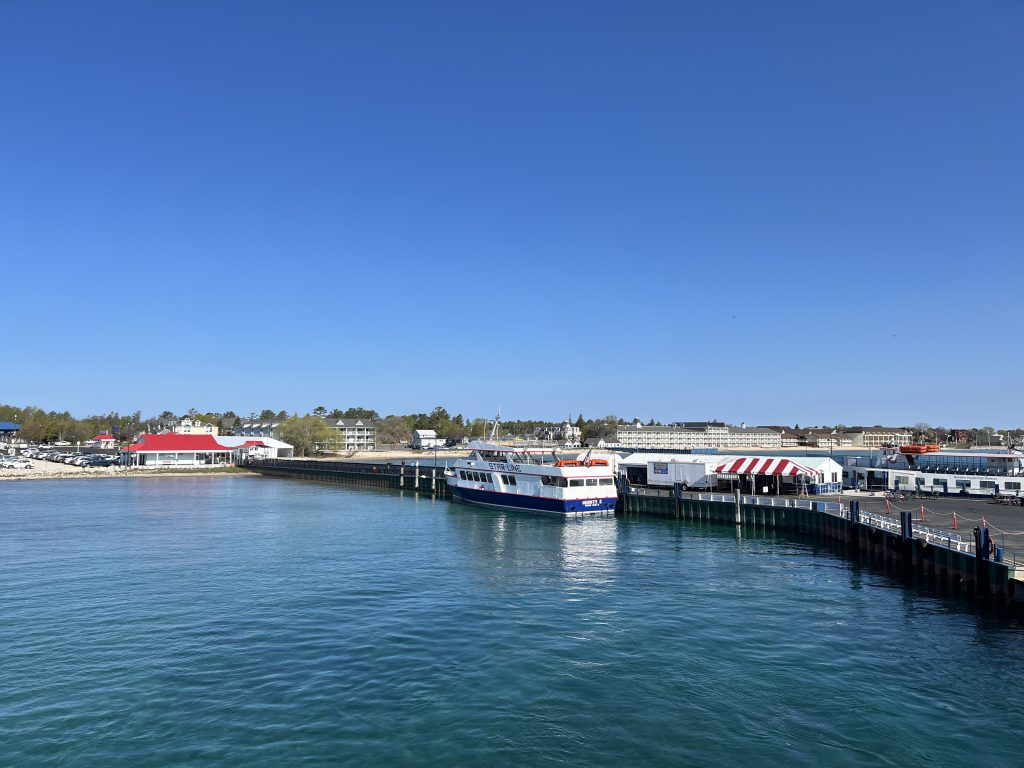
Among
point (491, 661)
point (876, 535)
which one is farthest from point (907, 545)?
point (491, 661)

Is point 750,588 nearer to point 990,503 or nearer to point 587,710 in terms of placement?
point 587,710

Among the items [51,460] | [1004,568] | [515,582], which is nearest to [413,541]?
[515,582]

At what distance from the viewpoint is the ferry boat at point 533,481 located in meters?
67.4

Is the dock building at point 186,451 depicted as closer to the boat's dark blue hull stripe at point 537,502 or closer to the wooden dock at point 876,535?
the boat's dark blue hull stripe at point 537,502

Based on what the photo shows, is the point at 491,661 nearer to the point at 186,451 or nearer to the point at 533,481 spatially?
the point at 533,481

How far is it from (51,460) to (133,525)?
110 metres

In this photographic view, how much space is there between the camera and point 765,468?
64.5 m

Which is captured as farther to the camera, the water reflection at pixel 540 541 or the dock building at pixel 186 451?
the dock building at pixel 186 451

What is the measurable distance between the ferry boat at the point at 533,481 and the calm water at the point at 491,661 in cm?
1949

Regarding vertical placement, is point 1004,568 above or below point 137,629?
above

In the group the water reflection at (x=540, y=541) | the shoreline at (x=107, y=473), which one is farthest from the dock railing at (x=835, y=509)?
the shoreline at (x=107, y=473)

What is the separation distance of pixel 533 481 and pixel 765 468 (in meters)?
23.5

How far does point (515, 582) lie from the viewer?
3891 centimetres

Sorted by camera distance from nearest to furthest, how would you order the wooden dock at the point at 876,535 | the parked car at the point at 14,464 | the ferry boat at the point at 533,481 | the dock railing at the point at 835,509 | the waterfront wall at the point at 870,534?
the wooden dock at the point at 876,535 < the waterfront wall at the point at 870,534 < the dock railing at the point at 835,509 < the ferry boat at the point at 533,481 < the parked car at the point at 14,464
